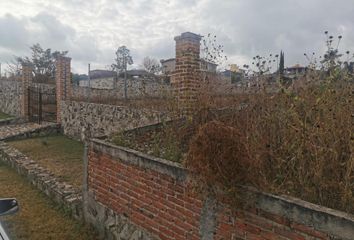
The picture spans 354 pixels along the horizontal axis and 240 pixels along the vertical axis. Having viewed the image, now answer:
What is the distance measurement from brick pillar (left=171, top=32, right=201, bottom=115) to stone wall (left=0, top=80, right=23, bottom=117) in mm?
13513

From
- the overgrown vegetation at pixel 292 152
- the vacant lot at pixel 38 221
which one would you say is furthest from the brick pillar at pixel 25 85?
the overgrown vegetation at pixel 292 152

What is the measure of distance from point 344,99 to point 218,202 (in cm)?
203

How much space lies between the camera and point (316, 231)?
2.34m

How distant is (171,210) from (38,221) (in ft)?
9.19

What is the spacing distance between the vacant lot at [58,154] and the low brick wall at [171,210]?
1952 mm

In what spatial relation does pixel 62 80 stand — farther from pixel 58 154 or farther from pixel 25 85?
pixel 58 154

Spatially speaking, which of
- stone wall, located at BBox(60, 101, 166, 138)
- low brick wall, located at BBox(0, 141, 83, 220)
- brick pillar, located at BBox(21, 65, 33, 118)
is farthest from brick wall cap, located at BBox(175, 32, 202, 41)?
brick pillar, located at BBox(21, 65, 33, 118)

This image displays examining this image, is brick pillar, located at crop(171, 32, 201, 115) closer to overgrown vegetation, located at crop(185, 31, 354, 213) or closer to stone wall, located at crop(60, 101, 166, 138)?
stone wall, located at crop(60, 101, 166, 138)

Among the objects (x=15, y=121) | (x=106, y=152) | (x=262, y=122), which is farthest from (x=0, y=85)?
(x=262, y=122)

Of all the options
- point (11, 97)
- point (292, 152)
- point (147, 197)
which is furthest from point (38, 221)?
point (11, 97)

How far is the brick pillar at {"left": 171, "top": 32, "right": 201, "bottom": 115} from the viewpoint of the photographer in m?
5.89

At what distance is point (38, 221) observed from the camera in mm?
5121

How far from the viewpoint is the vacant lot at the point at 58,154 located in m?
7.13

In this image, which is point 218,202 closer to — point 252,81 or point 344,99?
point 344,99
